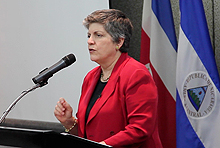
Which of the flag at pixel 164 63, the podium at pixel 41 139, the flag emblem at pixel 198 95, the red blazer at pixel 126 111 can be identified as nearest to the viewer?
the podium at pixel 41 139

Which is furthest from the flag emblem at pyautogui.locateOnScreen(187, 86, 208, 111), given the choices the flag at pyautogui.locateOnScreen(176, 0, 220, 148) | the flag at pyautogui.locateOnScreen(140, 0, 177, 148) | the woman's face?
the woman's face

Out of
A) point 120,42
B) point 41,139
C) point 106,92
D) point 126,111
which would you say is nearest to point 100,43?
point 120,42

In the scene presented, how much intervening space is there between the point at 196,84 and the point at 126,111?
85 cm

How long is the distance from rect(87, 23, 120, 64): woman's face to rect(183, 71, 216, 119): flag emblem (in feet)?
2.71

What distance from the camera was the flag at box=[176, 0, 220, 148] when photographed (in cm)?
229

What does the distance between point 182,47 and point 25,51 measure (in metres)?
1.34

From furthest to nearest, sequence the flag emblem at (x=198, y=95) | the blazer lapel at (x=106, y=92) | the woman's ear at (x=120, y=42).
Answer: the flag emblem at (x=198, y=95), the woman's ear at (x=120, y=42), the blazer lapel at (x=106, y=92)

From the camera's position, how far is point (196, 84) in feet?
7.68

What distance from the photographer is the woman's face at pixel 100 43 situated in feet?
5.82

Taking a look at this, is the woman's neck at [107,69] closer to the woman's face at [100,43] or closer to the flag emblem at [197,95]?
the woman's face at [100,43]

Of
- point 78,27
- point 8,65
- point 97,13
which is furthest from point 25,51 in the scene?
point 97,13

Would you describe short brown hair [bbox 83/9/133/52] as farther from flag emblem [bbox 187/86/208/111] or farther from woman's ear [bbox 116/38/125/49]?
flag emblem [bbox 187/86/208/111]

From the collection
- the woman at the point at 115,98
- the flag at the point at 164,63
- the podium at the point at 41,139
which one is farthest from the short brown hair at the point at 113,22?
the flag at the point at 164,63

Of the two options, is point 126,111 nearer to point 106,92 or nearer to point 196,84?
point 106,92
